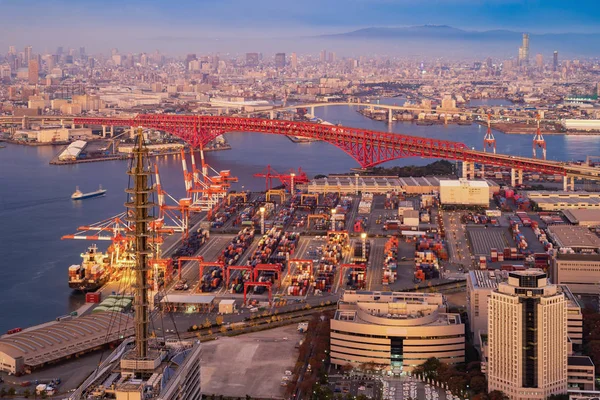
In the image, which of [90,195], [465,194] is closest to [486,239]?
[465,194]

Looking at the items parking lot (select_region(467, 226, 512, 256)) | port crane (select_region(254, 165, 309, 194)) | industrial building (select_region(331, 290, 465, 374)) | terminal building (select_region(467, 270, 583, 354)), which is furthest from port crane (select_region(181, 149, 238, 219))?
industrial building (select_region(331, 290, 465, 374))

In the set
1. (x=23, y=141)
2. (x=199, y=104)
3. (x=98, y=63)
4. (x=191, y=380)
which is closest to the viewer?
(x=191, y=380)

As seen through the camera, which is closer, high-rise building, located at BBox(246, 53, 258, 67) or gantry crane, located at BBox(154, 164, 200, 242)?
gantry crane, located at BBox(154, 164, 200, 242)

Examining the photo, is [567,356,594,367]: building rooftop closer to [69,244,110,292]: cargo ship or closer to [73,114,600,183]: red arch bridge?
[69,244,110,292]: cargo ship

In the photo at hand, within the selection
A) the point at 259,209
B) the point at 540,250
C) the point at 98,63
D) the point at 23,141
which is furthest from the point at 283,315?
the point at 98,63

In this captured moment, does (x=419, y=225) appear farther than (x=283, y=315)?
Yes

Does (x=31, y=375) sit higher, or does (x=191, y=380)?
(x=191, y=380)

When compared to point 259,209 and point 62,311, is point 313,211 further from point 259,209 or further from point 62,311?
point 62,311
